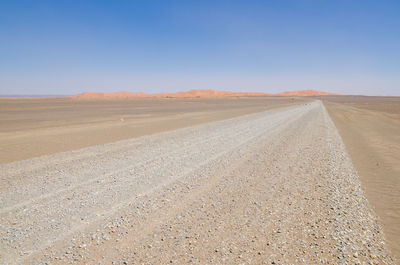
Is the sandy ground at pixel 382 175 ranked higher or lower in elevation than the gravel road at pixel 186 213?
lower

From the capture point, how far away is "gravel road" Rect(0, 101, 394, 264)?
402 cm

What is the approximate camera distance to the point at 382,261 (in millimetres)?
3938

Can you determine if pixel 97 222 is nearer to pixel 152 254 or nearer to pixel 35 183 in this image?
pixel 152 254

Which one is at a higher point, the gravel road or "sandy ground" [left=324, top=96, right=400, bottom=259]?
the gravel road

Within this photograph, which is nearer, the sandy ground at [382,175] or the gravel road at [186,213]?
the gravel road at [186,213]

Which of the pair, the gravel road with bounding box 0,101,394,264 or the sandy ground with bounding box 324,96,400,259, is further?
the sandy ground with bounding box 324,96,400,259

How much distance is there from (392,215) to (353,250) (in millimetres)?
2351

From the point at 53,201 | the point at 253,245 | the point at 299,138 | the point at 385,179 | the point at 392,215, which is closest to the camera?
the point at 253,245

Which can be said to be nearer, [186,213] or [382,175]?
[186,213]

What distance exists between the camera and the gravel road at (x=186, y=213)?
4.02 m

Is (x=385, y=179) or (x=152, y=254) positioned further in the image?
(x=385, y=179)

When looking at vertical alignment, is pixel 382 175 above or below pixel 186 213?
below

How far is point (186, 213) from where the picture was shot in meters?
5.39

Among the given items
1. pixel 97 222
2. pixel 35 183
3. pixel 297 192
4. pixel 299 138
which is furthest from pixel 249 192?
pixel 299 138
